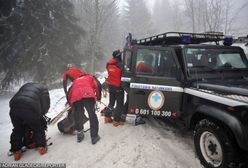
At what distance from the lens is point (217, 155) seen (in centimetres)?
350

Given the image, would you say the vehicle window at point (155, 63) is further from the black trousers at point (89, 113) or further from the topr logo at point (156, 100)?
the black trousers at point (89, 113)

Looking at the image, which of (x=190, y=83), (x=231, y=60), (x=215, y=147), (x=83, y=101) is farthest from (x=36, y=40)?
(x=215, y=147)

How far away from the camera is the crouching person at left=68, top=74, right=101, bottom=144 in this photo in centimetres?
480

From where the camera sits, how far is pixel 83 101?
16.1 feet

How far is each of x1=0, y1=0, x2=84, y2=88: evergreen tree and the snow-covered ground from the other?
9.59 metres

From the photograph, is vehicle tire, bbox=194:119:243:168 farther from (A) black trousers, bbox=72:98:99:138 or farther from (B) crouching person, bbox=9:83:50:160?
(B) crouching person, bbox=9:83:50:160

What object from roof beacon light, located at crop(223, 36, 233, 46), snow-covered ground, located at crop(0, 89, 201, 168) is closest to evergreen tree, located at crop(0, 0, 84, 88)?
snow-covered ground, located at crop(0, 89, 201, 168)

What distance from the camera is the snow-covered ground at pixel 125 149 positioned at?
4020 mm

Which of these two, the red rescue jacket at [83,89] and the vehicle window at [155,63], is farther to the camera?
the red rescue jacket at [83,89]

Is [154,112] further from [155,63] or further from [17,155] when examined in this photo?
[17,155]

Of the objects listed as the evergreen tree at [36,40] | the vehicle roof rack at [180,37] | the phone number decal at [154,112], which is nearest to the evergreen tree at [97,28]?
the evergreen tree at [36,40]

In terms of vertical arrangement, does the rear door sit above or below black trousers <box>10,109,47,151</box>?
above

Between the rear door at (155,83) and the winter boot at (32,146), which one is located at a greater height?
the rear door at (155,83)

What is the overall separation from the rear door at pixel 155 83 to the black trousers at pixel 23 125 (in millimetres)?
2017
